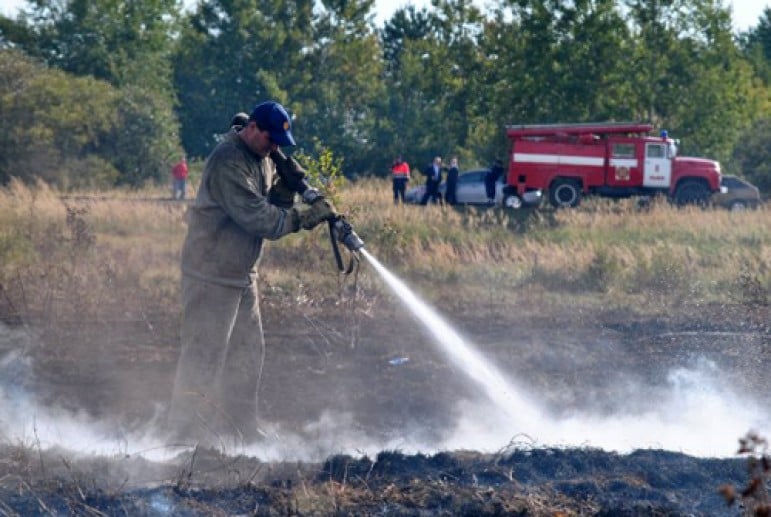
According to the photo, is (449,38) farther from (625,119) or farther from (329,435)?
(329,435)

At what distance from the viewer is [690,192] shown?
26.3 m

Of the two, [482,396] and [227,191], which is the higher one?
[227,191]

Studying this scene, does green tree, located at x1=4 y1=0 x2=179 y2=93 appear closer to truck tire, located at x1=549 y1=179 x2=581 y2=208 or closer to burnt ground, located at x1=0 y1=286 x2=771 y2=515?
truck tire, located at x1=549 y1=179 x2=581 y2=208

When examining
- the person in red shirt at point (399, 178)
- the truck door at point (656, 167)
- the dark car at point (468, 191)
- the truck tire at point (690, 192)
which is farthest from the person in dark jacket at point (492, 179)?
the truck tire at point (690, 192)

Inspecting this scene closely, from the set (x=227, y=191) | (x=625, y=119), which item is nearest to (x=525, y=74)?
(x=625, y=119)

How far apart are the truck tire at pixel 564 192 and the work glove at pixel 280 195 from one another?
20.1 meters

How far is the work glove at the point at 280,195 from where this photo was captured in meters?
6.66

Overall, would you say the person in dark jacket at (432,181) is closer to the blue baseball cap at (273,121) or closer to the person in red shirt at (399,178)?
the person in red shirt at (399,178)

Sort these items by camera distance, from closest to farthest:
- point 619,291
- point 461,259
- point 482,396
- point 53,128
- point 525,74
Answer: point 482,396 → point 619,291 → point 461,259 → point 525,74 → point 53,128

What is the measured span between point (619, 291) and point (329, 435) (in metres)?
5.95

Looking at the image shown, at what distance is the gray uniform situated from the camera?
6184 mm

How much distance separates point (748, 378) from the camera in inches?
339

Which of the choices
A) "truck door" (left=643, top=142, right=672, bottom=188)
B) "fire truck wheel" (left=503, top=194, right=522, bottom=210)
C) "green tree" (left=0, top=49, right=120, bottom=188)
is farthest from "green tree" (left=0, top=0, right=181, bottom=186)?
"truck door" (left=643, top=142, right=672, bottom=188)

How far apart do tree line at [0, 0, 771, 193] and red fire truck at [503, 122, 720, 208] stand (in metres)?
5.57
